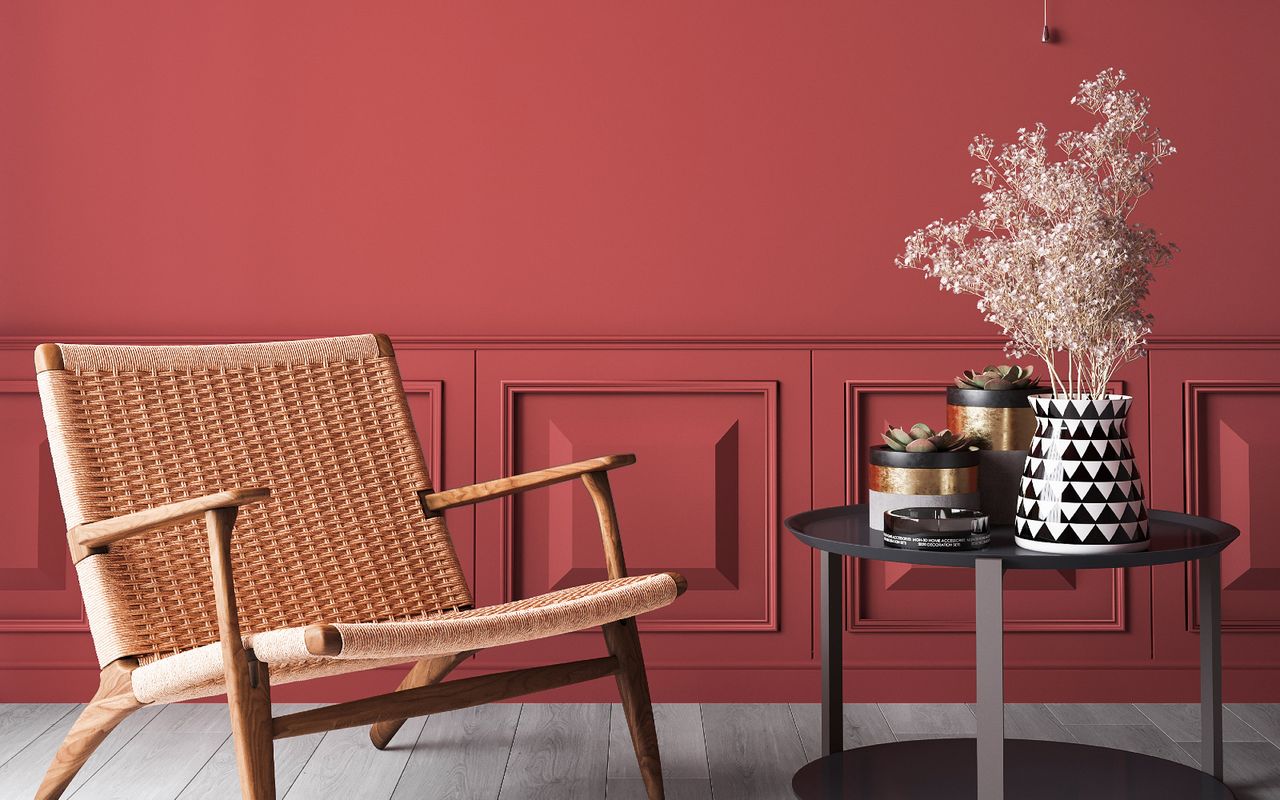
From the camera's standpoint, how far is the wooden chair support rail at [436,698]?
1.53m

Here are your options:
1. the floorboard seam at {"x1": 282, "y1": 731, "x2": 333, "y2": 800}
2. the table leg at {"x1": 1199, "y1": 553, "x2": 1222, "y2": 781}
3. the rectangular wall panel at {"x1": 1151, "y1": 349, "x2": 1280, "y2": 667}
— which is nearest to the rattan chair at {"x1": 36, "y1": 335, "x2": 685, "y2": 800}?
the floorboard seam at {"x1": 282, "y1": 731, "x2": 333, "y2": 800}

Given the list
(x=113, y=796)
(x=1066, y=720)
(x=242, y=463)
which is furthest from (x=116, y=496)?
(x=1066, y=720)

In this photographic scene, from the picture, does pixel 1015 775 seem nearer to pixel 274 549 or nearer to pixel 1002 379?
pixel 1002 379

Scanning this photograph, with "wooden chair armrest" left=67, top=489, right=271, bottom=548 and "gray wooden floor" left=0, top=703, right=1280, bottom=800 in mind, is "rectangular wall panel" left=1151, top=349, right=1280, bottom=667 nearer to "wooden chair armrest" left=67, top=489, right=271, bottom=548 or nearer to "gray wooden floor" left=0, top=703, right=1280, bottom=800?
"gray wooden floor" left=0, top=703, right=1280, bottom=800

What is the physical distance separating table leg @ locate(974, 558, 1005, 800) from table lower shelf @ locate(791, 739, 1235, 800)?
0.26 m

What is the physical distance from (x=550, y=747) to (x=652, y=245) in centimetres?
114

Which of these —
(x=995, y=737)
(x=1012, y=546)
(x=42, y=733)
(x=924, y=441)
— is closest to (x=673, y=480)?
(x=924, y=441)

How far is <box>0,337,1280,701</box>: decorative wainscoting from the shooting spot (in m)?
2.52

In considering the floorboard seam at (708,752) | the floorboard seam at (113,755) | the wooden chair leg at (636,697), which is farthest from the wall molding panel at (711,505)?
the floorboard seam at (113,755)

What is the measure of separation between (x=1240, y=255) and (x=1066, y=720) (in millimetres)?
1143

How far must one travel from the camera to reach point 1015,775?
1875mm

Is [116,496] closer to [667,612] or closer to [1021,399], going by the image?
[667,612]

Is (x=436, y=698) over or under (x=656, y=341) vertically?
under

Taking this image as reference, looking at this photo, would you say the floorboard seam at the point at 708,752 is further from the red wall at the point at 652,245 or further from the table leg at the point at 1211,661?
the table leg at the point at 1211,661
